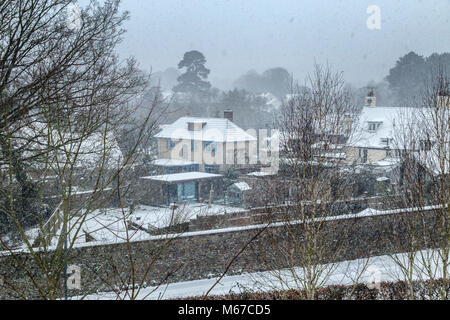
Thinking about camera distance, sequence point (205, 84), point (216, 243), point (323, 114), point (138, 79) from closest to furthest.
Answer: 1. point (138, 79)
2. point (323, 114)
3. point (216, 243)
4. point (205, 84)

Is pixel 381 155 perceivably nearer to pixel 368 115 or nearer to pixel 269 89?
pixel 368 115

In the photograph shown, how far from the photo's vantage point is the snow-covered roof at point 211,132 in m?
21.4

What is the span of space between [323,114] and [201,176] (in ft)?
41.9

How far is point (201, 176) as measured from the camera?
18391 mm

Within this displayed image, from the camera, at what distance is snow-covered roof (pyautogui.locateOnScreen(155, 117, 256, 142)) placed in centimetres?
2136

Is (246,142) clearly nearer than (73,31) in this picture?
No

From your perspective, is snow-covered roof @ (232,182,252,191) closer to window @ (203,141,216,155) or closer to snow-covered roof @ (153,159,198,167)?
snow-covered roof @ (153,159,198,167)

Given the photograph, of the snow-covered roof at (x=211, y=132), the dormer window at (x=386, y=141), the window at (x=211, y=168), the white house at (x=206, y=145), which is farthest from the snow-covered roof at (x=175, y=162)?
the dormer window at (x=386, y=141)

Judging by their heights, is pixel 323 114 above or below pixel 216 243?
above

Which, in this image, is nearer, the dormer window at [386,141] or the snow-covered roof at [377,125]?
the dormer window at [386,141]

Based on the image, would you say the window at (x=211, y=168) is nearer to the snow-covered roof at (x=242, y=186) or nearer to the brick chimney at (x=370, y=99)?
the snow-covered roof at (x=242, y=186)

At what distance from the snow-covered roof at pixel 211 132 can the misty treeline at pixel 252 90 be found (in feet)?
3.57

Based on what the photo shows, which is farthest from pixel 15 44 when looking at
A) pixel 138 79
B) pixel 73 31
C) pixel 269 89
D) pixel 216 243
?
pixel 269 89

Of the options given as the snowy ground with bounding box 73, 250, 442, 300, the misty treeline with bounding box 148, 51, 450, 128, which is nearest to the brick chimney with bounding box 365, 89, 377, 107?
the misty treeline with bounding box 148, 51, 450, 128
